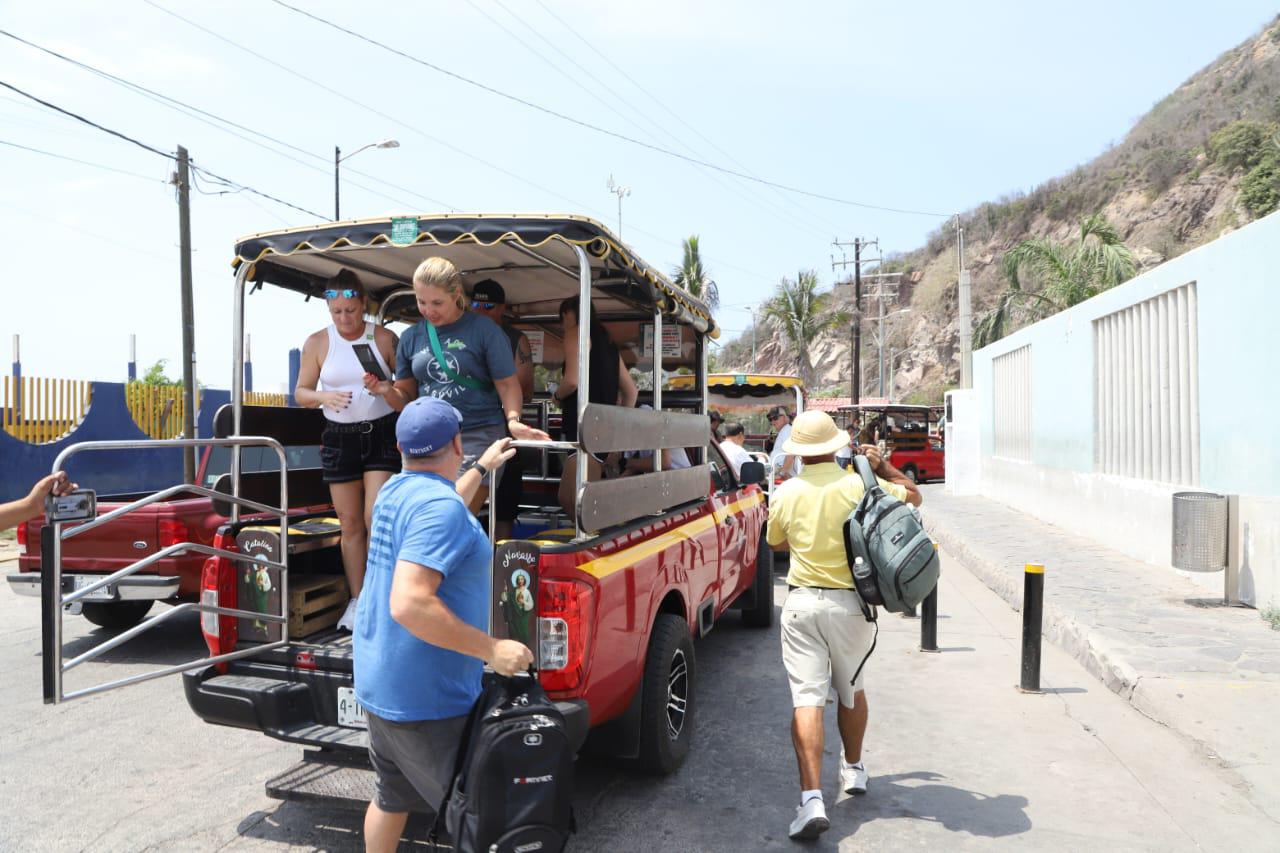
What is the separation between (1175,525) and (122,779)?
8229 millimetres

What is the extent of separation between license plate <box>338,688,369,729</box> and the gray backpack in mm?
2086

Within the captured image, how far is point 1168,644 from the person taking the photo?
6645 mm

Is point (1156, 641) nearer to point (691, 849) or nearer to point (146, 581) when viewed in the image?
point (691, 849)

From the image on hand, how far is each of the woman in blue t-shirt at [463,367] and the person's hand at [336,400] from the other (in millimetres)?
197

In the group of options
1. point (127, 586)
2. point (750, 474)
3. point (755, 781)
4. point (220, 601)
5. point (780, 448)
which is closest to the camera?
point (220, 601)

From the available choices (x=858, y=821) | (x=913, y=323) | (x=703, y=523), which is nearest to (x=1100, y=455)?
(x=703, y=523)

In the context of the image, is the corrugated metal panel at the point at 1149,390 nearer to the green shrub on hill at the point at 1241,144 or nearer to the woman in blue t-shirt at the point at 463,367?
the woman in blue t-shirt at the point at 463,367

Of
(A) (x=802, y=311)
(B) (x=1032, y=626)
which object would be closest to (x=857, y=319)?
(A) (x=802, y=311)

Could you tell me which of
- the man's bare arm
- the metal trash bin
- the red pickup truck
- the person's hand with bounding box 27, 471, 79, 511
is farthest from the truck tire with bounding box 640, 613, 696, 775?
the metal trash bin

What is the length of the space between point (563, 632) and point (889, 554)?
1.40 meters

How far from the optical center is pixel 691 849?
372 cm

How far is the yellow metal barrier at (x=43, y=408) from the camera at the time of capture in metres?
14.2

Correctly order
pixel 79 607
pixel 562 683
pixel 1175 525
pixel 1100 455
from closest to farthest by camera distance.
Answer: pixel 562 683
pixel 79 607
pixel 1175 525
pixel 1100 455

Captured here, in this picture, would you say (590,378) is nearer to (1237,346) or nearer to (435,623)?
(435,623)
